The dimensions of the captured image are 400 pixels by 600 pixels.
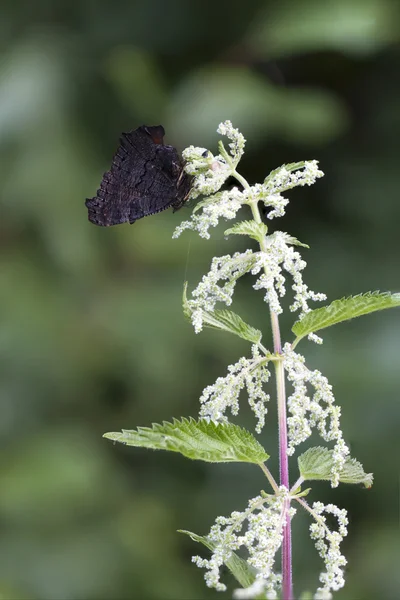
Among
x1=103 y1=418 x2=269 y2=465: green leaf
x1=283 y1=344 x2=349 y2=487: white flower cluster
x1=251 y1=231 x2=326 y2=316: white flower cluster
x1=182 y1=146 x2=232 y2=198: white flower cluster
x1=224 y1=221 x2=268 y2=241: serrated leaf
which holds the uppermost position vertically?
x1=182 y1=146 x2=232 y2=198: white flower cluster

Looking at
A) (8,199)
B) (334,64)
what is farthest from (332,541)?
(334,64)

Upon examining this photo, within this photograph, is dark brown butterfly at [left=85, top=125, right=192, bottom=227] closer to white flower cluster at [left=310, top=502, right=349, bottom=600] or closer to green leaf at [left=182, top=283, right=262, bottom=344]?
green leaf at [left=182, top=283, right=262, bottom=344]

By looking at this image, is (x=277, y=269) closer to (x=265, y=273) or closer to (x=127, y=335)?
(x=265, y=273)

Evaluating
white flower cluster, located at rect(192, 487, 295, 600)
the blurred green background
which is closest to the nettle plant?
white flower cluster, located at rect(192, 487, 295, 600)

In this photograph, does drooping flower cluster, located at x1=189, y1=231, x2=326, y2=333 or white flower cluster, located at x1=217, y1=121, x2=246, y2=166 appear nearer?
drooping flower cluster, located at x1=189, y1=231, x2=326, y2=333

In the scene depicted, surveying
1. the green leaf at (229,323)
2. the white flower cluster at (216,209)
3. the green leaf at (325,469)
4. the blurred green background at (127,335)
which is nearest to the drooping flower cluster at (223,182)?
the white flower cluster at (216,209)

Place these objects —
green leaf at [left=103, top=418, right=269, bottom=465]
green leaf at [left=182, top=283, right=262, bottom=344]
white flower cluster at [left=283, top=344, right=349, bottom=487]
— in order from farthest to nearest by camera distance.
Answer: green leaf at [left=182, top=283, right=262, bottom=344], white flower cluster at [left=283, top=344, right=349, bottom=487], green leaf at [left=103, top=418, right=269, bottom=465]
